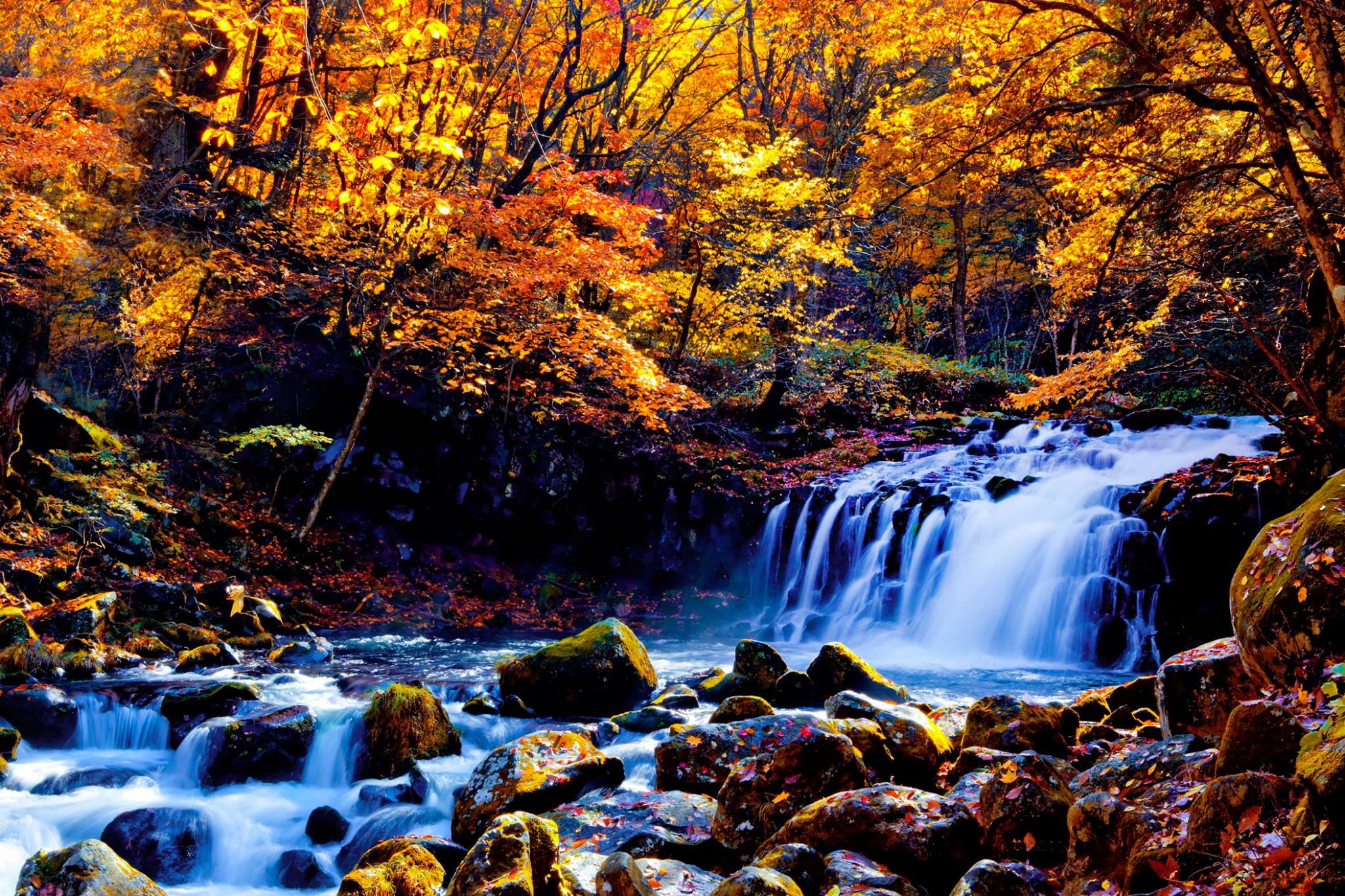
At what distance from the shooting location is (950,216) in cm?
2372

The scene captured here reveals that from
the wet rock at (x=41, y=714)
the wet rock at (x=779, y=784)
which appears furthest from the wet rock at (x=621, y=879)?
the wet rock at (x=41, y=714)

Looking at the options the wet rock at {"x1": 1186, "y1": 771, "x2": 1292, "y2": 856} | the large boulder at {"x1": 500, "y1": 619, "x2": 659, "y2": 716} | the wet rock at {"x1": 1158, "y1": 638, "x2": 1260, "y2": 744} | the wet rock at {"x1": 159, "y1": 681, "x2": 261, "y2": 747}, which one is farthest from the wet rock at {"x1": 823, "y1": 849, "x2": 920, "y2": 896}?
the wet rock at {"x1": 159, "y1": 681, "x2": 261, "y2": 747}

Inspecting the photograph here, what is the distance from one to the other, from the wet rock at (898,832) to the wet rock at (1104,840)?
0.59 m

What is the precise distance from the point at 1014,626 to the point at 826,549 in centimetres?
387

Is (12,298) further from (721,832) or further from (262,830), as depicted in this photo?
(721,832)

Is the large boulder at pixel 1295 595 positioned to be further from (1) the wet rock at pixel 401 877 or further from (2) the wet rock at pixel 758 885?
(1) the wet rock at pixel 401 877

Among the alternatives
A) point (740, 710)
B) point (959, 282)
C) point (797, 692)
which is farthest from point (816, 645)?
point (959, 282)

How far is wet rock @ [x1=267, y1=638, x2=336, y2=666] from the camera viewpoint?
31.8ft

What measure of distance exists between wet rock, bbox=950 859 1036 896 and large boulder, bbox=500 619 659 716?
17.5 ft

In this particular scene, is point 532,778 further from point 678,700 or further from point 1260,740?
point 1260,740

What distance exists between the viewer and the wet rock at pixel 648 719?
7.39 metres

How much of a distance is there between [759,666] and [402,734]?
3.73 metres

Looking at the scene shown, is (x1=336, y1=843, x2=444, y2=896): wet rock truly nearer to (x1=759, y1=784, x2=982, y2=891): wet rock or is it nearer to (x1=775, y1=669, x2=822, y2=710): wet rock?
(x1=759, y1=784, x2=982, y2=891): wet rock

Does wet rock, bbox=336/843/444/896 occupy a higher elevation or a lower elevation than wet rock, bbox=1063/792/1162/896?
lower
